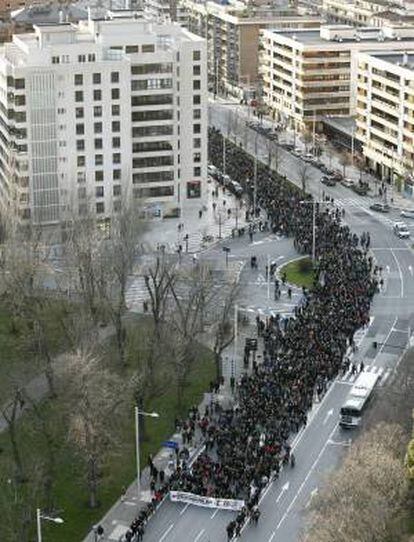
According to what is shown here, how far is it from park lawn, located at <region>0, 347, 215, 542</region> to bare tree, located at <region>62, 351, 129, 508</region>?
72 cm

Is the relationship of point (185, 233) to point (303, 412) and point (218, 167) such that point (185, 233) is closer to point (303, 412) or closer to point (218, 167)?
point (218, 167)

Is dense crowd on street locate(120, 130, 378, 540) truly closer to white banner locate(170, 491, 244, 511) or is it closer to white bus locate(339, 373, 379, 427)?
white banner locate(170, 491, 244, 511)

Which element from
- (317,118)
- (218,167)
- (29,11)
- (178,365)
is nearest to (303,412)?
(178,365)

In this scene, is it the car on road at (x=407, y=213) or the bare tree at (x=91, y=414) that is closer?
the bare tree at (x=91, y=414)

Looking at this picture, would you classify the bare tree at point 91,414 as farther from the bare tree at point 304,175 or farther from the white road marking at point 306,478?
the bare tree at point 304,175

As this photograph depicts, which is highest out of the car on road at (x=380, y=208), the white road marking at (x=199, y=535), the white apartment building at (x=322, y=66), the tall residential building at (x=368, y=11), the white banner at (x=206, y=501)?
the tall residential building at (x=368, y=11)

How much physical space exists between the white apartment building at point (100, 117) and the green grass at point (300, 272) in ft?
50.2

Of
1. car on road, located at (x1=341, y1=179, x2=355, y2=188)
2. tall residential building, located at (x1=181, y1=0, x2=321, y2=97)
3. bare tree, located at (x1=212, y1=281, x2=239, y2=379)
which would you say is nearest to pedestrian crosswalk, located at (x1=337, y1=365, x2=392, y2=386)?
bare tree, located at (x1=212, y1=281, x2=239, y2=379)

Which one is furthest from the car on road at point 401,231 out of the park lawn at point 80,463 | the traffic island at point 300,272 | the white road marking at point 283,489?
the white road marking at point 283,489

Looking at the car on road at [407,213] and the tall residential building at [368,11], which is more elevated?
the tall residential building at [368,11]

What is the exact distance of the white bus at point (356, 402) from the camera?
207 ft

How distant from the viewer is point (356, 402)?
208 ft

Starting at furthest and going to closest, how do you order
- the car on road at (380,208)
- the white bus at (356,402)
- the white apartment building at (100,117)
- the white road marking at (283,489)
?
the car on road at (380,208), the white apartment building at (100,117), the white bus at (356,402), the white road marking at (283,489)

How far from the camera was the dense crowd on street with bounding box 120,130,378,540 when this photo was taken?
5694 centimetres
